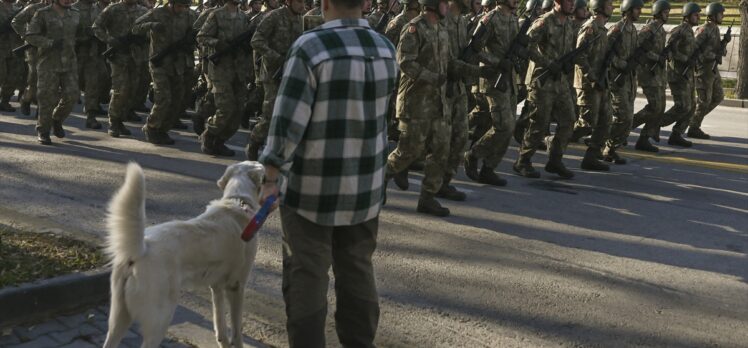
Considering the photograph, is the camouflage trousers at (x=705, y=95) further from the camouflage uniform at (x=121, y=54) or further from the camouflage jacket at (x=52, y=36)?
the camouflage jacket at (x=52, y=36)

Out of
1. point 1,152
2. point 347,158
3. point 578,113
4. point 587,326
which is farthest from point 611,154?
point 347,158

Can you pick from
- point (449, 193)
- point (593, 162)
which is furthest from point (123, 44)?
point (593, 162)

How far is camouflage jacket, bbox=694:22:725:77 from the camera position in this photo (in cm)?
1277

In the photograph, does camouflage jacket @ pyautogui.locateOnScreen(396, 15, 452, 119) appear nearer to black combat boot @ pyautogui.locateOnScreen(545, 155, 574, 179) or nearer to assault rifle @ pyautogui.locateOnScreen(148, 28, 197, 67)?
black combat boot @ pyautogui.locateOnScreen(545, 155, 574, 179)

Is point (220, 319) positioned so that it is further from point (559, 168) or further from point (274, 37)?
point (559, 168)

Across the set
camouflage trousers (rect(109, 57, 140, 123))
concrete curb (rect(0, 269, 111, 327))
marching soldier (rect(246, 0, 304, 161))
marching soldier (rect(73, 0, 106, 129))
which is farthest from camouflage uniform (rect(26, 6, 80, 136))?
concrete curb (rect(0, 269, 111, 327))

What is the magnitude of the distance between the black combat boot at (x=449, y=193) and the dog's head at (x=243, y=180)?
4461 mm

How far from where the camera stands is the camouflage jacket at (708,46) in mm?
12773

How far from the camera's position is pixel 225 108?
1021 centimetres

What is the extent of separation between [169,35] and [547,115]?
5.01m

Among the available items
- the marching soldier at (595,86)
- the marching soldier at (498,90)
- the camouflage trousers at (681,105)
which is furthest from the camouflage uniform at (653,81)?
the marching soldier at (498,90)

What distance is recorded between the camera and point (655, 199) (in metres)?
8.91

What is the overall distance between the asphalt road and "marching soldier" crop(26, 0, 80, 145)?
1.30 feet

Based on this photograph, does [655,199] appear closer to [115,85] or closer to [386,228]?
[386,228]
